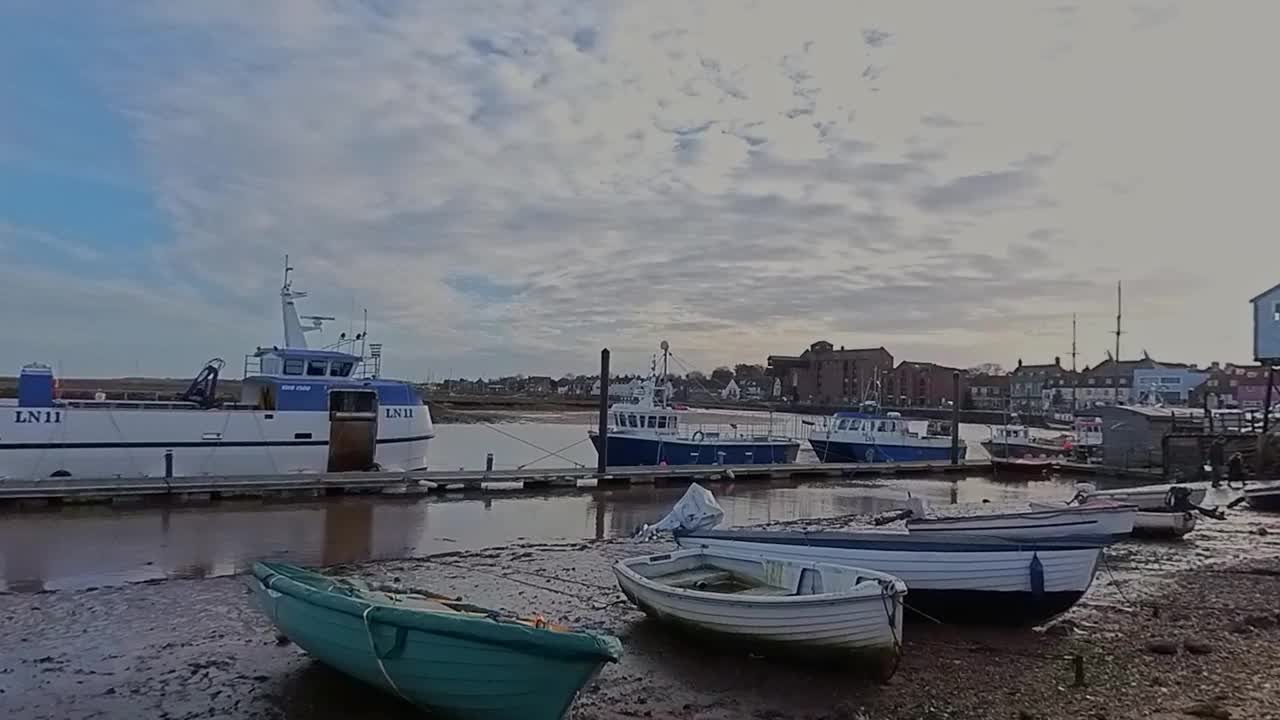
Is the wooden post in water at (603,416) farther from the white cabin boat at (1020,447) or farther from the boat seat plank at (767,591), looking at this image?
the white cabin boat at (1020,447)

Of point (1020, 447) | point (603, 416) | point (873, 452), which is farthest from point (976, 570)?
point (1020, 447)

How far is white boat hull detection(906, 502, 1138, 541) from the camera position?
42.7ft

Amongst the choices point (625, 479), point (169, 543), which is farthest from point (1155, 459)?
point (169, 543)

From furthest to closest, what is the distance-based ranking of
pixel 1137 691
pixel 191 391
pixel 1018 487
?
pixel 1018 487 → pixel 191 391 → pixel 1137 691

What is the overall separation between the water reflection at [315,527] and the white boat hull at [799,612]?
8254mm

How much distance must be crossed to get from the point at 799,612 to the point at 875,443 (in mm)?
33529

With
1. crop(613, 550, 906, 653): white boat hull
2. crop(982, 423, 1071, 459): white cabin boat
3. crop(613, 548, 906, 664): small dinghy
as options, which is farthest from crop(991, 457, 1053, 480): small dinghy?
crop(613, 550, 906, 653): white boat hull

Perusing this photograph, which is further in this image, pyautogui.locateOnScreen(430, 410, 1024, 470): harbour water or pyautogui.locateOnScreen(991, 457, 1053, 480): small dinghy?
pyautogui.locateOnScreen(430, 410, 1024, 470): harbour water

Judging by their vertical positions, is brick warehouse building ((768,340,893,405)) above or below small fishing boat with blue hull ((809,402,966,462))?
above

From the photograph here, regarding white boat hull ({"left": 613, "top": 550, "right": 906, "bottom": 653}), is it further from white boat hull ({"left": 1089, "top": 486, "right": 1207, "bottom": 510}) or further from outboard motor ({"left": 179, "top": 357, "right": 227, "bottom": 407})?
outboard motor ({"left": 179, "top": 357, "right": 227, "bottom": 407})

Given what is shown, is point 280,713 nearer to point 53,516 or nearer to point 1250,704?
point 1250,704

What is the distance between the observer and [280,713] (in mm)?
7453

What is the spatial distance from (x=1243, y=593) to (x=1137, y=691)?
5.95 metres

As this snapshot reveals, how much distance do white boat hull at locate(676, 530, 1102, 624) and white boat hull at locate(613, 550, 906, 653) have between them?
3.60ft
